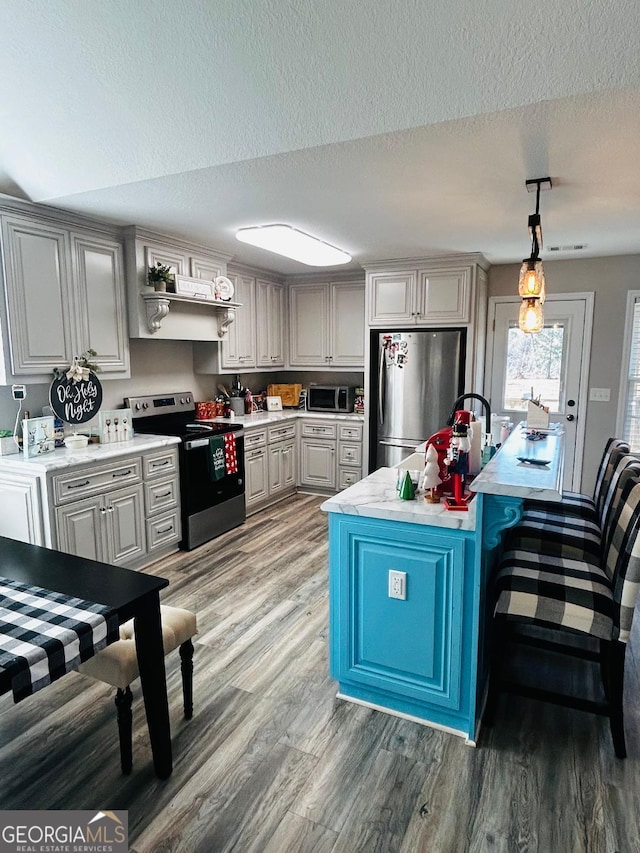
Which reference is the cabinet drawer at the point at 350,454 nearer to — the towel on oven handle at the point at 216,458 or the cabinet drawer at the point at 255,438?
the cabinet drawer at the point at 255,438

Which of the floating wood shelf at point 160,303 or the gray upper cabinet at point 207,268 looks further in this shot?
the gray upper cabinet at point 207,268

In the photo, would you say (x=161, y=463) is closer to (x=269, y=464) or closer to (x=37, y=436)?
(x=37, y=436)

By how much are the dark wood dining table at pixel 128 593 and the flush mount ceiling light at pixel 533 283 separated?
2.05 metres

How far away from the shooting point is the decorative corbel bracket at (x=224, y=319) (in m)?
4.53

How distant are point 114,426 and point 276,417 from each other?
182 centimetres

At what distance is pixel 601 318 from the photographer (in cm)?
460

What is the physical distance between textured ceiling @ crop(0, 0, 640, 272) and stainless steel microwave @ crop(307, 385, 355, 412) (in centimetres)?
253

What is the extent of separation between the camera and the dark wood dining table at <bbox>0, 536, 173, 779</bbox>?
1.58m

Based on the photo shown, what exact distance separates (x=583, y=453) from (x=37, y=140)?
4805 millimetres

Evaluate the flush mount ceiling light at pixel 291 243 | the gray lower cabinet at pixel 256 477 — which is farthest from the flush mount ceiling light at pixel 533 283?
the gray lower cabinet at pixel 256 477

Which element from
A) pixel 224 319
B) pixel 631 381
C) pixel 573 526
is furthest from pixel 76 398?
pixel 631 381

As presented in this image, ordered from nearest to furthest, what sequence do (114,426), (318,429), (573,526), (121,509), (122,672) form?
(122,672) → (573,526) → (121,509) → (114,426) → (318,429)

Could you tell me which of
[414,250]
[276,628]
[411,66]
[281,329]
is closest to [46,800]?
[276,628]

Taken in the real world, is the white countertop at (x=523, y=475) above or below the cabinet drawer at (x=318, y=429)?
above
